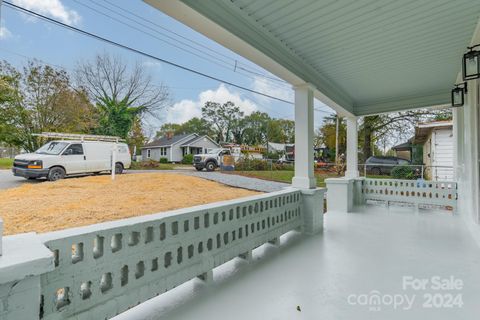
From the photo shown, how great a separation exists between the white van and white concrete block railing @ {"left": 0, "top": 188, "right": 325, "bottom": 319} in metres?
2.48

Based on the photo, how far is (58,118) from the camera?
3.17m

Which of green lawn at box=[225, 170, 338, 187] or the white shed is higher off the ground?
the white shed

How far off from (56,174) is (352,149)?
505 cm

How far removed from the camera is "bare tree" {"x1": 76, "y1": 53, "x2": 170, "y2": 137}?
389 centimetres

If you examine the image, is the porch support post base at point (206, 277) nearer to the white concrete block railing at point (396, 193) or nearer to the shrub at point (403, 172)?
the white concrete block railing at point (396, 193)

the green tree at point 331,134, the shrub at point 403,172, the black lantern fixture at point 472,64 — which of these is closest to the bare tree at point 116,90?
the black lantern fixture at point 472,64

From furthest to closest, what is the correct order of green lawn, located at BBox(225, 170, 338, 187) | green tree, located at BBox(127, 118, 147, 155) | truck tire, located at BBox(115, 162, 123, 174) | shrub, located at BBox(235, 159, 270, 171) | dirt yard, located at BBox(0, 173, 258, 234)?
1. shrub, located at BBox(235, 159, 270, 171)
2. green lawn, located at BBox(225, 170, 338, 187)
3. truck tire, located at BBox(115, 162, 123, 174)
4. green tree, located at BBox(127, 118, 147, 155)
5. dirt yard, located at BBox(0, 173, 258, 234)

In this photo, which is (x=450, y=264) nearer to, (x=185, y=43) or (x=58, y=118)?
(x=58, y=118)

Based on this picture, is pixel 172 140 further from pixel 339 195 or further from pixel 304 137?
pixel 304 137

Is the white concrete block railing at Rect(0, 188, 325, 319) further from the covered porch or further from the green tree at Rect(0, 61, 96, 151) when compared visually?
the green tree at Rect(0, 61, 96, 151)

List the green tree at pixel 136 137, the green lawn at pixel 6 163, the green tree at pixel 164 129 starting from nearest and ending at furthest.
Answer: the green lawn at pixel 6 163 < the green tree at pixel 136 137 < the green tree at pixel 164 129

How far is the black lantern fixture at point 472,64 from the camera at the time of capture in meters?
1.97

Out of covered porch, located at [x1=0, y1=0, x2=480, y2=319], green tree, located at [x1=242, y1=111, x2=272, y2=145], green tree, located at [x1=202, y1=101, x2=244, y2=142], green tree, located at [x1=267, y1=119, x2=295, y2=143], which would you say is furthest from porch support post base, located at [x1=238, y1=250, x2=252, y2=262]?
green tree, located at [x1=267, y1=119, x2=295, y2=143]

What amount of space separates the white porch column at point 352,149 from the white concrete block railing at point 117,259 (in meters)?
3.29
